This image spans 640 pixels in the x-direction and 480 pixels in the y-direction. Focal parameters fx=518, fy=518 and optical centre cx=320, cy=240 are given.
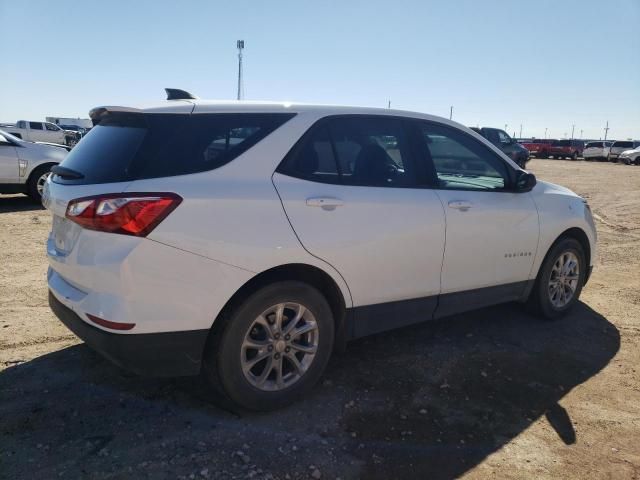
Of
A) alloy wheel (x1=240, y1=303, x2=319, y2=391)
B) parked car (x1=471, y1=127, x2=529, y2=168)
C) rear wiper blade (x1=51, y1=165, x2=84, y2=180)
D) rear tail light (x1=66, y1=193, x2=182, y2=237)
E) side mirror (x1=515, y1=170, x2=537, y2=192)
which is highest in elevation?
parked car (x1=471, y1=127, x2=529, y2=168)

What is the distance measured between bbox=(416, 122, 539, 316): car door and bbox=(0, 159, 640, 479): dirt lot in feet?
1.62

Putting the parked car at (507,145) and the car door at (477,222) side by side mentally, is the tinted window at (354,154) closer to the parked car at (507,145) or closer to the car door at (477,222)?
the car door at (477,222)

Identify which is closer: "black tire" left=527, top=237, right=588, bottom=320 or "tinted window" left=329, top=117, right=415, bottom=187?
"tinted window" left=329, top=117, right=415, bottom=187

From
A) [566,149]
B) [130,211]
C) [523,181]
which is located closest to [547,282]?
[523,181]

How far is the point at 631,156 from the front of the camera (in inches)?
1447

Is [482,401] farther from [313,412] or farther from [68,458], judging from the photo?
[68,458]

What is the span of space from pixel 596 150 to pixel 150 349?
47.6 metres

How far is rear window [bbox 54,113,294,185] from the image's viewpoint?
106 inches

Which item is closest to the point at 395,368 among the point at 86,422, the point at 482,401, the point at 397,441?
the point at 482,401

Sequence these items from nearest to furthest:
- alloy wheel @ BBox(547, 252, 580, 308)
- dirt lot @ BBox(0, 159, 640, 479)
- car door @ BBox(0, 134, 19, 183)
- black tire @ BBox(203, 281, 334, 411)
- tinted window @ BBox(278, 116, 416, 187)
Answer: dirt lot @ BBox(0, 159, 640, 479) → black tire @ BBox(203, 281, 334, 411) → tinted window @ BBox(278, 116, 416, 187) → alloy wheel @ BBox(547, 252, 580, 308) → car door @ BBox(0, 134, 19, 183)

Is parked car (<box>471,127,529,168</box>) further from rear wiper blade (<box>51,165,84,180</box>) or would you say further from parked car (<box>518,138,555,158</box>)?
parked car (<box>518,138,555,158</box>)

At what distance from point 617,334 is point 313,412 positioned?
3.04 m

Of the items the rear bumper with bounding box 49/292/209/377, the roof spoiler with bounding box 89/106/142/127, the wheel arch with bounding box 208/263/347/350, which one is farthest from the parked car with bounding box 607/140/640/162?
the rear bumper with bounding box 49/292/209/377

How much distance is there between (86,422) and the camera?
2930 mm
